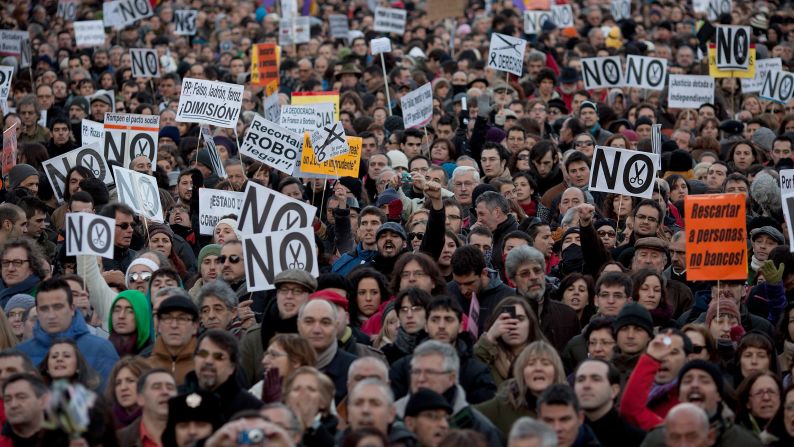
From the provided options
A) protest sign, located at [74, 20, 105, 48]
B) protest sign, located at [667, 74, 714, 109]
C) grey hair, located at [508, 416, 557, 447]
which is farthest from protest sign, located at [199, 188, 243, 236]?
protest sign, located at [74, 20, 105, 48]

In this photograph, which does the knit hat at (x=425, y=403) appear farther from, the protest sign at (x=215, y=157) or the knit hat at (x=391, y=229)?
the protest sign at (x=215, y=157)

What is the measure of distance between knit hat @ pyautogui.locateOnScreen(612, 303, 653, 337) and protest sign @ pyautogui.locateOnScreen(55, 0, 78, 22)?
883 inches

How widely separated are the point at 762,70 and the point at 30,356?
46.7 feet

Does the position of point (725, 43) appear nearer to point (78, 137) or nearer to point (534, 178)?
point (534, 178)

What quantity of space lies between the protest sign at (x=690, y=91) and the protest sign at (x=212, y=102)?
6.88 m

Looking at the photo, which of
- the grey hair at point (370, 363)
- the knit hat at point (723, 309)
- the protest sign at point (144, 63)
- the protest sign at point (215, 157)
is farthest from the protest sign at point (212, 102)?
the grey hair at point (370, 363)

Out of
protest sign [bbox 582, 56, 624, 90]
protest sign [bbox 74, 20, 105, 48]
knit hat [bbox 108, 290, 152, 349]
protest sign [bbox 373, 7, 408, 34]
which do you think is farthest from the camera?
protest sign [bbox 373, 7, 408, 34]

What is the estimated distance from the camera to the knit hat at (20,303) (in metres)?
12.2

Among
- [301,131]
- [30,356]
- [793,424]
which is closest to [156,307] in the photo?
[30,356]

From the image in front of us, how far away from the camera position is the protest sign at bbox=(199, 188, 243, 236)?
15.2 m

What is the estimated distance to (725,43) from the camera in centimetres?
2248

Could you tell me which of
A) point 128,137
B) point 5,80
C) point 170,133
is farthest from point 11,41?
point 128,137

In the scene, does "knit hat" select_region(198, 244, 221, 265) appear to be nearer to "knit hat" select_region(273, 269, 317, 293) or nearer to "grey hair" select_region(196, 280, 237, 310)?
"grey hair" select_region(196, 280, 237, 310)

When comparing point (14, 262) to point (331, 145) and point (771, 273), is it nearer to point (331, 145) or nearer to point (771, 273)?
point (331, 145)
